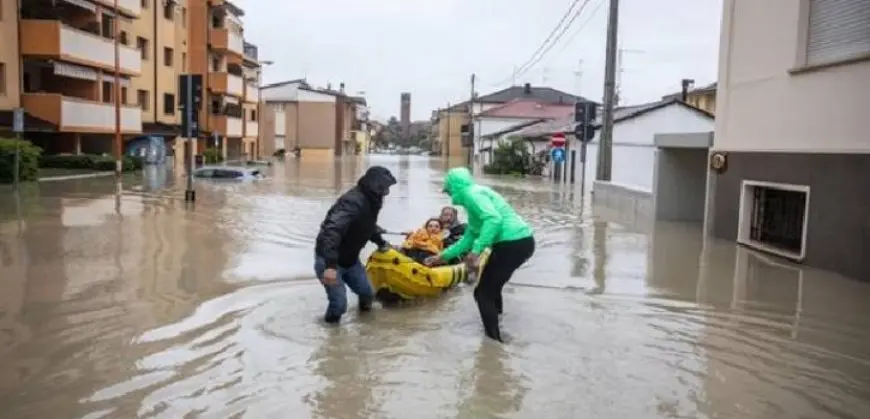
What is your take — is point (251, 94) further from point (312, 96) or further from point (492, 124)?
point (312, 96)

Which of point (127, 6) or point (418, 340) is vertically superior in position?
point (127, 6)

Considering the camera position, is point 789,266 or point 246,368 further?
point 789,266

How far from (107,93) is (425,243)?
32.2 m

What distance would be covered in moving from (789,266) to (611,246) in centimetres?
333

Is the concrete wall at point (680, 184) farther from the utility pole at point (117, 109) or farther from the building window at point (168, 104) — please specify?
the building window at point (168, 104)

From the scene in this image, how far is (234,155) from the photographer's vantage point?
62406mm

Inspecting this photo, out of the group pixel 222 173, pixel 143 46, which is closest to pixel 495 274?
pixel 222 173

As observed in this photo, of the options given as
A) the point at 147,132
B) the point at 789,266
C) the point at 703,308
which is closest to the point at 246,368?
the point at 703,308

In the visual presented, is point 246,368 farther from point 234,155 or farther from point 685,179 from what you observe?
point 234,155

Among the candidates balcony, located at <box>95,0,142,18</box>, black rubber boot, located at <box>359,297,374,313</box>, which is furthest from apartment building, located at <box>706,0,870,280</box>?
balcony, located at <box>95,0,142,18</box>

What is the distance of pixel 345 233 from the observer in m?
7.58

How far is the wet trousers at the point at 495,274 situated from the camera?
7441 mm

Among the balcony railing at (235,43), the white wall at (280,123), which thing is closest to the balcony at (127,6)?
the balcony railing at (235,43)

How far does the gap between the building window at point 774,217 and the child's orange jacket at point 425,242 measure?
570 centimetres
